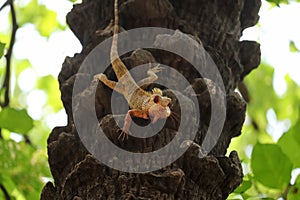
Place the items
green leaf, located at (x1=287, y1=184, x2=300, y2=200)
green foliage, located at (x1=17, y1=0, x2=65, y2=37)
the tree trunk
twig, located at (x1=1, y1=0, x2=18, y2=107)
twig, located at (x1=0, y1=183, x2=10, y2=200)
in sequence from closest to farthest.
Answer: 1. the tree trunk
2. green leaf, located at (x1=287, y1=184, x2=300, y2=200)
3. twig, located at (x1=0, y1=183, x2=10, y2=200)
4. twig, located at (x1=1, y1=0, x2=18, y2=107)
5. green foliage, located at (x1=17, y1=0, x2=65, y2=37)

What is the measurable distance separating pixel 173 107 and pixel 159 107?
53mm

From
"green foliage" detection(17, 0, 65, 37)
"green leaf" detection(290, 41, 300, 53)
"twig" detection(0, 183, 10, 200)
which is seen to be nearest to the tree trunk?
"twig" detection(0, 183, 10, 200)

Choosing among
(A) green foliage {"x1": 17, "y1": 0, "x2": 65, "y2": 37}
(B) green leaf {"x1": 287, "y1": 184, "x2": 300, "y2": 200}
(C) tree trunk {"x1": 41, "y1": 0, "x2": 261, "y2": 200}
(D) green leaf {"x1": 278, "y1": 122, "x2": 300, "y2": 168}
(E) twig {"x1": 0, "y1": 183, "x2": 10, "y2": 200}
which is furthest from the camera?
(A) green foliage {"x1": 17, "y1": 0, "x2": 65, "y2": 37}

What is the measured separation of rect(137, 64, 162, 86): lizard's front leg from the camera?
5.75 ft

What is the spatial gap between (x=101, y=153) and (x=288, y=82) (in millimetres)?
4473

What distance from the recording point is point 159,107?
1.70m

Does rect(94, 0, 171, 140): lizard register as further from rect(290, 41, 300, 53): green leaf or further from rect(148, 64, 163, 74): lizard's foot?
rect(290, 41, 300, 53): green leaf

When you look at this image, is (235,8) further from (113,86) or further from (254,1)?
(113,86)

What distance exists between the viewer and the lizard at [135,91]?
1.70 meters

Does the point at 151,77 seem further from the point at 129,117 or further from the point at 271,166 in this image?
the point at 271,166

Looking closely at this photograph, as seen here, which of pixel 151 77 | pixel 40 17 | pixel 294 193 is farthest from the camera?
pixel 40 17

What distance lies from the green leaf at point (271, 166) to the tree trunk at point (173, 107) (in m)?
0.30

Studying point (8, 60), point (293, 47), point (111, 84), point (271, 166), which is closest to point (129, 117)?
point (111, 84)

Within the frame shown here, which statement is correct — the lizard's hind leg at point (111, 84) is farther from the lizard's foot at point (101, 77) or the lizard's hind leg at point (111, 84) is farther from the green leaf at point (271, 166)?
the green leaf at point (271, 166)
